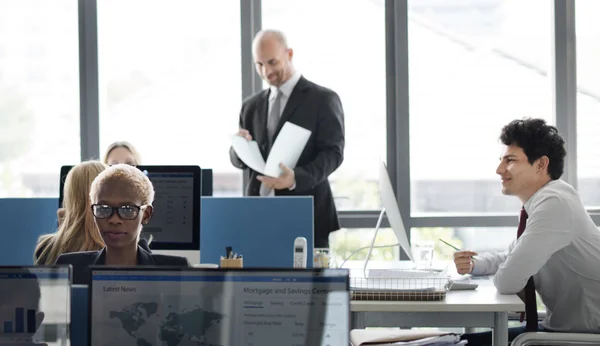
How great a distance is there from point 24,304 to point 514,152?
7.68 ft

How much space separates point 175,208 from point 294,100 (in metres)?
1.43

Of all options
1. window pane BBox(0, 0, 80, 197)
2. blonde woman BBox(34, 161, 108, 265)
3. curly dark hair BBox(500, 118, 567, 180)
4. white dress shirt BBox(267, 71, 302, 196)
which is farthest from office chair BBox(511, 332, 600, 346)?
window pane BBox(0, 0, 80, 197)

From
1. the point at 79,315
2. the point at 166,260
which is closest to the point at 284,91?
the point at 166,260

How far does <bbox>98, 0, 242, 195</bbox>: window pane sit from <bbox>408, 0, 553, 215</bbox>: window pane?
1.17 m

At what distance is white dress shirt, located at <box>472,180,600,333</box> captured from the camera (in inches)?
119

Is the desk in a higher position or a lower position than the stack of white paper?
higher

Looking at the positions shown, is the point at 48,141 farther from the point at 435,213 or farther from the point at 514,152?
the point at 514,152

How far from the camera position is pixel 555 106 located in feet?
17.5

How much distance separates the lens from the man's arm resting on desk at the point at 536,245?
3.00m

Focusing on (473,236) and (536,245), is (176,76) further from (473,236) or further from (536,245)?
(536,245)

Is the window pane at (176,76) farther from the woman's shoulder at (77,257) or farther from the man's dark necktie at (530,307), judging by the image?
the woman's shoulder at (77,257)

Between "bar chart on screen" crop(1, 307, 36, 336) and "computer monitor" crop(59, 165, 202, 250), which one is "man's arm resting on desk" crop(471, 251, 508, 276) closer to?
"computer monitor" crop(59, 165, 202, 250)

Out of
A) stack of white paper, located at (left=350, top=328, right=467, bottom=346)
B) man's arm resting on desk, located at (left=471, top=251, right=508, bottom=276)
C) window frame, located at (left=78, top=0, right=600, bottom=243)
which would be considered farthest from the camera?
window frame, located at (left=78, top=0, right=600, bottom=243)

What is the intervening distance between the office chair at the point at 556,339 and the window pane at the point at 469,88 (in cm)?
260
